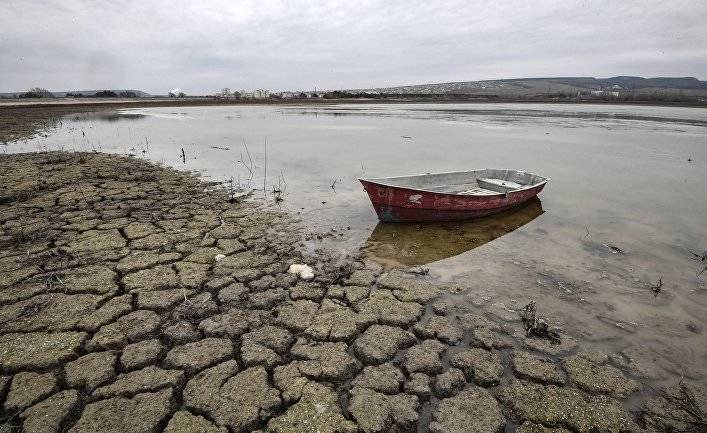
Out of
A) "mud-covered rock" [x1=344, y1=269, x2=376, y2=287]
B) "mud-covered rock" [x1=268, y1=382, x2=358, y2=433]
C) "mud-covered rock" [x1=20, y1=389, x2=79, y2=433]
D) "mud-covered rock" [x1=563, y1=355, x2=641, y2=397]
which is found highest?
"mud-covered rock" [x1=20, y1=389, x2=79, y2=433]

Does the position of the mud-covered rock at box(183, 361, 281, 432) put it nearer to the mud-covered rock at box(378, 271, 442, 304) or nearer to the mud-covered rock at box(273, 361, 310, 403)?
the mud-covered rock at box(273, 361, 310, 403)

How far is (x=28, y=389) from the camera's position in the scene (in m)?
2.91

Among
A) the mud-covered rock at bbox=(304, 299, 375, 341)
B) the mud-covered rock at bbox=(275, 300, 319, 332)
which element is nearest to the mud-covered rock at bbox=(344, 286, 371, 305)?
A: the mud-covered rock at bbox=(304, 299, 375, 341)

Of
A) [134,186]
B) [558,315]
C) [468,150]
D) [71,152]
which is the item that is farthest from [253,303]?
[468,150]

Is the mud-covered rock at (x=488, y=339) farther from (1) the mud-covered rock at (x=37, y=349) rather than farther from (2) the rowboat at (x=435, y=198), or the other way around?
(1) the mud-covered rock at (x=37, y=349)

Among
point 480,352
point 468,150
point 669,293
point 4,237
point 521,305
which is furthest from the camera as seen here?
point 468,150

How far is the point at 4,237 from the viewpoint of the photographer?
18.8ft

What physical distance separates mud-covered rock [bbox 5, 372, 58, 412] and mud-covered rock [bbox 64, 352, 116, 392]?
0.12m

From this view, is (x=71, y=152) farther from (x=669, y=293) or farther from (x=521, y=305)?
(x=669, y=293)

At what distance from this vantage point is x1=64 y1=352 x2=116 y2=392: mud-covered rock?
3.01 m

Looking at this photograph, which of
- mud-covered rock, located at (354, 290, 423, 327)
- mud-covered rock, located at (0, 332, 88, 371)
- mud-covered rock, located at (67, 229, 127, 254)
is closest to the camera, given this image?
mud-covered rock, located at (0, 332, 88, 371)

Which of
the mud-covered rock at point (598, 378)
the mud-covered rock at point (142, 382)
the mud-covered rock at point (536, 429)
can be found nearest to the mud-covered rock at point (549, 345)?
the mud-covered rock at point (598, 378)

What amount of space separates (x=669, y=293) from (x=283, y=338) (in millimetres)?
5271

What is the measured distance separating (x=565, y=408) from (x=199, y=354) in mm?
3238
